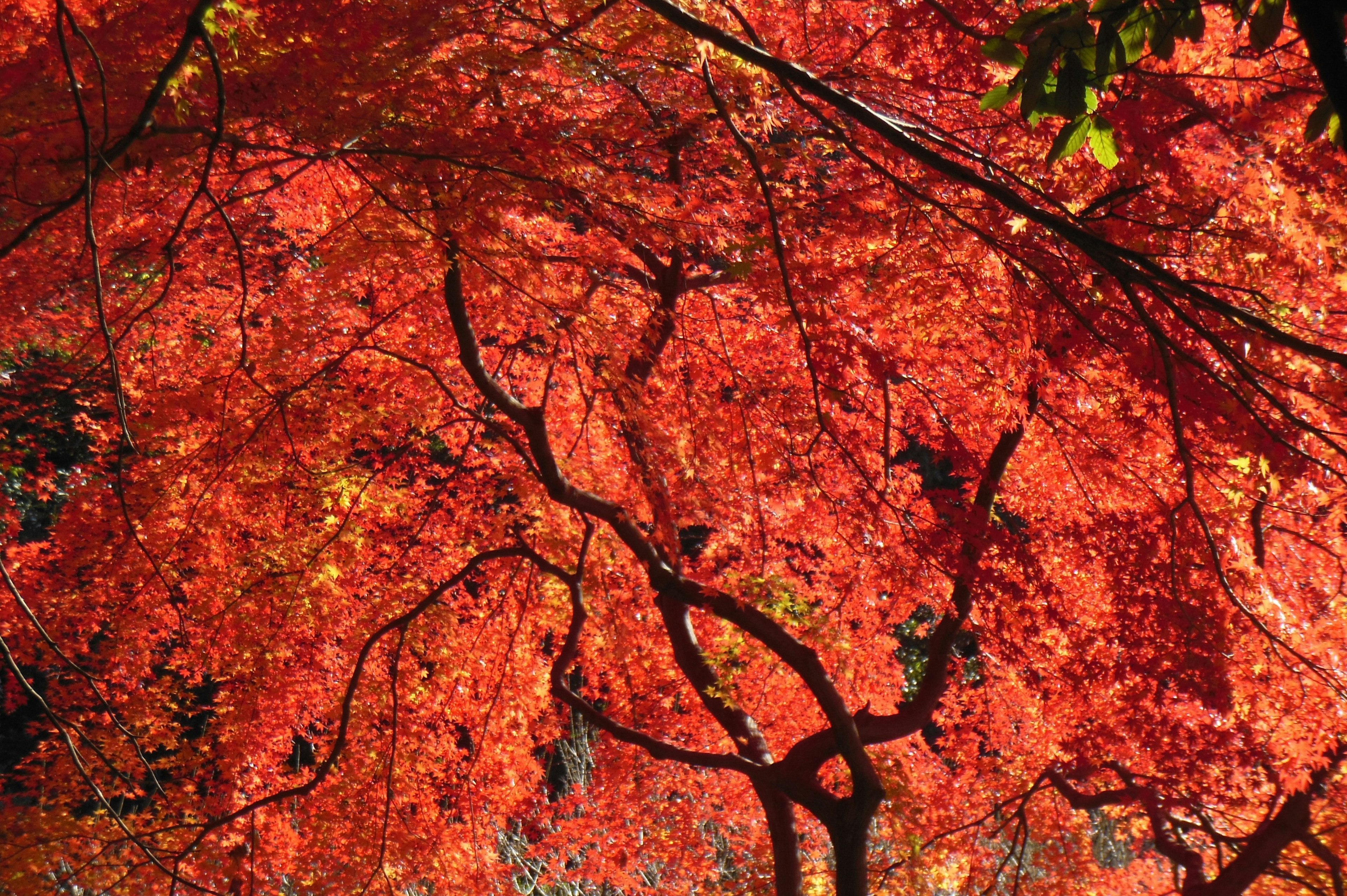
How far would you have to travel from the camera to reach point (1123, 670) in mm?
4520

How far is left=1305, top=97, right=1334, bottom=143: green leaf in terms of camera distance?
1.12 meters

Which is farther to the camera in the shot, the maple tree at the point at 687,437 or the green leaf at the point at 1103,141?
the maple tree at the point at 687,437

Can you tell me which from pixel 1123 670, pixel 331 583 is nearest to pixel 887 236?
pixel 1123 670

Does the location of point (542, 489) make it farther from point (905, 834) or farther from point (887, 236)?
point (905, 834)

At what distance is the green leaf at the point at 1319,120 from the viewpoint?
3.66 feet

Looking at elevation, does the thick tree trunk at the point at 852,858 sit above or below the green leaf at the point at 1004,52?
above

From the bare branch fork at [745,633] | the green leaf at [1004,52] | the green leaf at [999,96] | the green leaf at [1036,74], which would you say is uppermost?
the bare branch fork at [745,633]

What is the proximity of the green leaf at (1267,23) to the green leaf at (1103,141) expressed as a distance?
0.17 metres

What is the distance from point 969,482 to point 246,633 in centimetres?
475

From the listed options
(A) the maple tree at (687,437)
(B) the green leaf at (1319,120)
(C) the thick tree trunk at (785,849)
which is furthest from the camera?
(C) the thick tree trunk at (785,849)

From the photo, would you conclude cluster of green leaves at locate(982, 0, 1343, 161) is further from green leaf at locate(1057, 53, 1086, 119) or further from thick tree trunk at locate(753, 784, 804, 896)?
thick tree trunk at locate(753, 784, 804, 896)

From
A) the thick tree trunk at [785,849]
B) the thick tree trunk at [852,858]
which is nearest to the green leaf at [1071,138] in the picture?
the thick tree trunk at [852,858]

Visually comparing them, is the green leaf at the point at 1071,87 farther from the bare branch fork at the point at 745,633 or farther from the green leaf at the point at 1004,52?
the bare branch fork at the point at 745,633

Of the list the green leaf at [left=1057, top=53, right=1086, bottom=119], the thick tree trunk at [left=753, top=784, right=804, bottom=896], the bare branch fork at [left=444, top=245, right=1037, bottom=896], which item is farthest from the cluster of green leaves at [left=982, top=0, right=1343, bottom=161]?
the thick tree trunk at [left=753, top=784, right=804, bottom=896]
